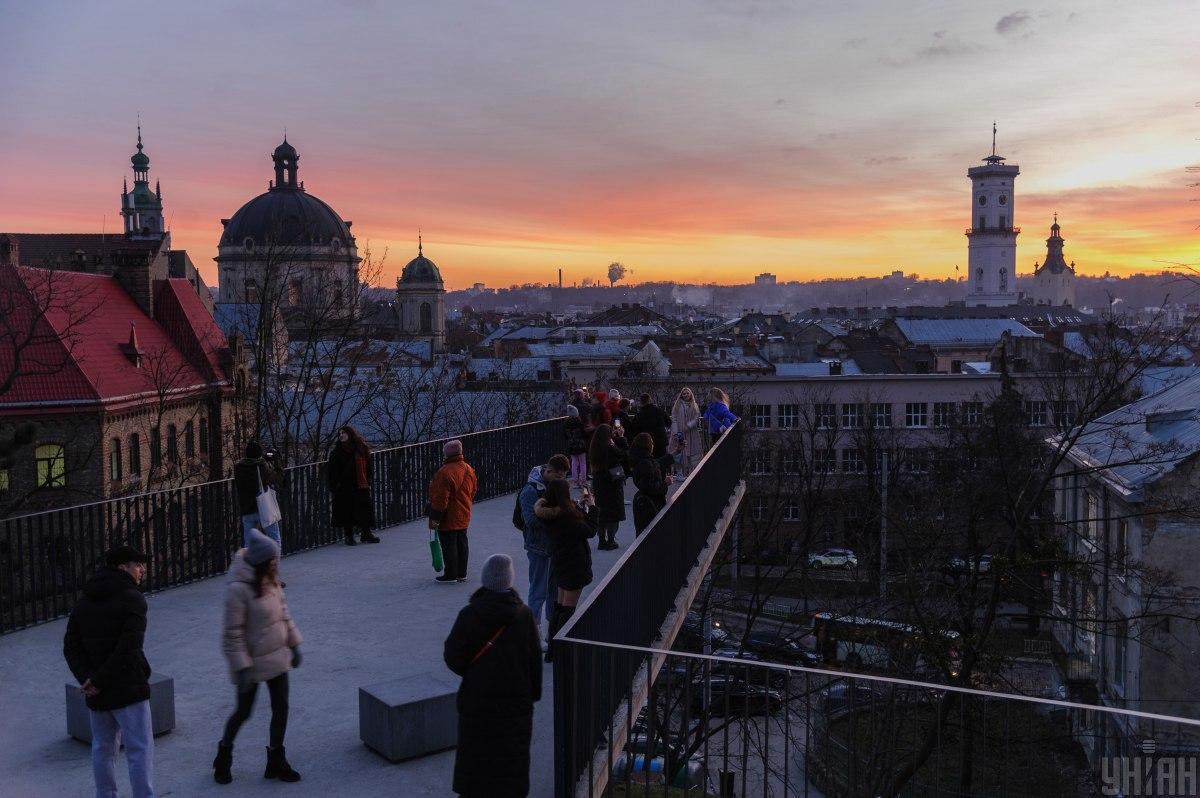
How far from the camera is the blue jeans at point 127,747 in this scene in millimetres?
6934

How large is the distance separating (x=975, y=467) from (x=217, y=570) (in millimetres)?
43774

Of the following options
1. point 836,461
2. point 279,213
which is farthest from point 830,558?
point 279,213

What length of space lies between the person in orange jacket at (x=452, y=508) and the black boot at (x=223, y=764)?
206 inches

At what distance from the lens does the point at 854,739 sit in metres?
7.04

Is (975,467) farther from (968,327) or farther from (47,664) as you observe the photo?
(968,327)

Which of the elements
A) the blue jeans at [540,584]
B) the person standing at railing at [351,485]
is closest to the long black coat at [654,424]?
the person standing at railing at [351,485]

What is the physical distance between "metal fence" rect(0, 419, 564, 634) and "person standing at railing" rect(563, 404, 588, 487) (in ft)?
6.93

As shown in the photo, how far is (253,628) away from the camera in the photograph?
733cm

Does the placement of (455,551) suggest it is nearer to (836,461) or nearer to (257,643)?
(257,643)

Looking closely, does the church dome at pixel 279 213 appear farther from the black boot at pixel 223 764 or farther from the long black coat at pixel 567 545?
the black boot at pixel 223 764

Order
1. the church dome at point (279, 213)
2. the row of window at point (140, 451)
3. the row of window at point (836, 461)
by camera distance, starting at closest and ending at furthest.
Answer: the row of window at point (140, 451) → the row of window at point (836, 461) → the church dome at point (279, 213)

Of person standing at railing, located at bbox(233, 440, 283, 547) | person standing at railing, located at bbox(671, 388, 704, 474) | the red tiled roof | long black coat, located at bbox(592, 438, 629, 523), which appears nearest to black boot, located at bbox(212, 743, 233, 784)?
person standing at railing, located at bbox(233, 440, 283, 547)

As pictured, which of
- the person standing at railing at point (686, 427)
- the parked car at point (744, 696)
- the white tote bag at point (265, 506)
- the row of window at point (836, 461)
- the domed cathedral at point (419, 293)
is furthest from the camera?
the domed cathedral at point (419, 293)

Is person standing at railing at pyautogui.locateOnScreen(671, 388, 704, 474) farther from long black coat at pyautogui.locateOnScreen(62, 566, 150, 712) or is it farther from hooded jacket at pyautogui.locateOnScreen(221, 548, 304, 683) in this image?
long black coat at pyautogui.locateOnScreen(62, 566, 150, 712)
